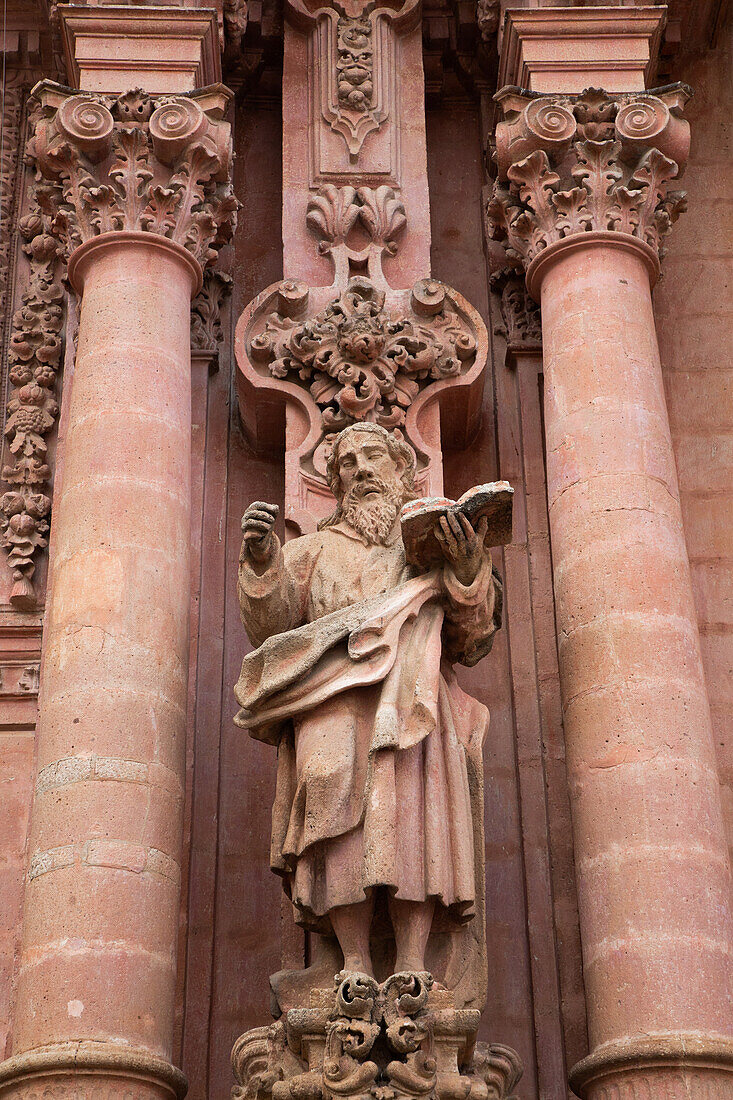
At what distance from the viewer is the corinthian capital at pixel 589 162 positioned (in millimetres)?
9367

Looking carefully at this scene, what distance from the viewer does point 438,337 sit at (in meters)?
9.65

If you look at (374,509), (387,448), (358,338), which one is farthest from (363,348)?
(374,509)

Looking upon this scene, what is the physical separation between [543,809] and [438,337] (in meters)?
2.86

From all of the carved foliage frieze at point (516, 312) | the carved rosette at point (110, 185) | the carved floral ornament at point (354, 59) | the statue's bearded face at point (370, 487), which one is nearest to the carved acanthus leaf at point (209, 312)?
the carved rosette at point (110, 185)

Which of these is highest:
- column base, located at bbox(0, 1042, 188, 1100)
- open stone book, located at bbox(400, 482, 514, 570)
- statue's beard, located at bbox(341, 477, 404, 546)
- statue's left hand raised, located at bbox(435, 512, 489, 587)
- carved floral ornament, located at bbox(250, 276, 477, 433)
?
carved floral ornament, located at bbox(250, 276, 477, 433)

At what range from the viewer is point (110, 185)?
934cm

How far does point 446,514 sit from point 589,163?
3.15 meters

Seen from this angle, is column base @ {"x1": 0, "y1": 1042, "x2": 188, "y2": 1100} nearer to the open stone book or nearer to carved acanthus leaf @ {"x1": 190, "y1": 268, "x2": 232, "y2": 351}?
the open stone book

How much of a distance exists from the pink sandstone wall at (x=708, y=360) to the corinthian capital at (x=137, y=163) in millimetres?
3049

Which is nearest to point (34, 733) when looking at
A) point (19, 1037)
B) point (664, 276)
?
point (19, 1037)

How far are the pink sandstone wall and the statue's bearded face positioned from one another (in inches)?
94.5

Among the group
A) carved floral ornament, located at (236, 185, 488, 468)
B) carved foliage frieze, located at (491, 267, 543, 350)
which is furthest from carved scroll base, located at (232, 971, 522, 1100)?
carved foliage frieze, located at (491, 267, 543, 350)

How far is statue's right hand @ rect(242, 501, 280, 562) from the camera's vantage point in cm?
731

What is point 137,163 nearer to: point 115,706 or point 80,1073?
point 115,706
